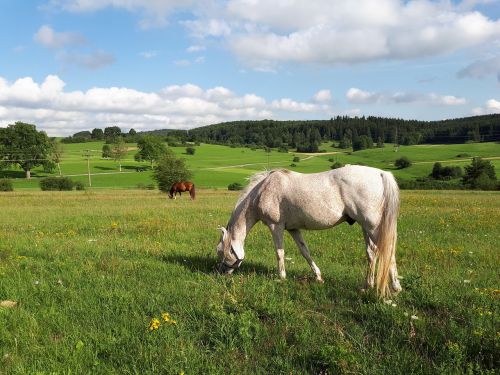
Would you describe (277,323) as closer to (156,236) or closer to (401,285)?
(401,285)

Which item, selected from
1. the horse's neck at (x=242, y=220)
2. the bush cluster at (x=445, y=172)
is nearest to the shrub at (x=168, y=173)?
the horse's neck at (x=242, y=220)

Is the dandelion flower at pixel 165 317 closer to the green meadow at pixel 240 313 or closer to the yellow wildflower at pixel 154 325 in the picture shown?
the green meadow at pixel 240 313

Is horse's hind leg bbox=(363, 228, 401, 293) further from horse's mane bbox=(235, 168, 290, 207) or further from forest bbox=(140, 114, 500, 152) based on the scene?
forest bbox=(140, 114, 500, 152)

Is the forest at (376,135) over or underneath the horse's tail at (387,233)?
over

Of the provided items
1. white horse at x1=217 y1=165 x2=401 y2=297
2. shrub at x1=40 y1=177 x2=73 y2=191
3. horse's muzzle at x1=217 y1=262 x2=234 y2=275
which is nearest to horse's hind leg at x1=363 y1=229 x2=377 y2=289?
white horse at x1=217 y1=165 x2=401 y2=297

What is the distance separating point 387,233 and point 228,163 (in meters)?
112

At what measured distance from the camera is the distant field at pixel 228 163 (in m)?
87.3

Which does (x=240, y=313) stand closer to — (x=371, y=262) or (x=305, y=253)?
(x=305, y=253)

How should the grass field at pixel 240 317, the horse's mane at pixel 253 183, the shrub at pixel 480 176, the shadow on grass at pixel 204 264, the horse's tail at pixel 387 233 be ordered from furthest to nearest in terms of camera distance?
1. the shrub at pixel 480 176
2. the shadow on grass at pixel 204 264
3. the horse's mane at pixel 253 183
4. the horse's tail at pixel 387 233
5. the grass field at pixel 240 317

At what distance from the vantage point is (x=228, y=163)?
118000mm

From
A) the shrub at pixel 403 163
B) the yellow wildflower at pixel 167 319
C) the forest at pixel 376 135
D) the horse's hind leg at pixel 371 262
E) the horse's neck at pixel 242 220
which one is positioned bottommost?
the shrub at pixel 403 163

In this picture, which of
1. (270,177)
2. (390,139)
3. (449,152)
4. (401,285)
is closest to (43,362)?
(270,177)

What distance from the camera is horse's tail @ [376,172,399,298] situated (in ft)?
20.6

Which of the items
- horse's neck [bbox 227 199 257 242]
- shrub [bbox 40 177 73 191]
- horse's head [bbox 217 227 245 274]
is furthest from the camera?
shrub [bbox 40 177 73 191]
